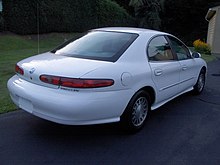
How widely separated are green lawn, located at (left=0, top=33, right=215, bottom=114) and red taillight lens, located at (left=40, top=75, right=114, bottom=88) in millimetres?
1760

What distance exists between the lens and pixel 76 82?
311 centimetres

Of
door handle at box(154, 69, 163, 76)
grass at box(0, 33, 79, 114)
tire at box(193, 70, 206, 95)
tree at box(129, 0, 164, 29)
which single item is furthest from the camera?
tree at box(129, 0, 164, 29)

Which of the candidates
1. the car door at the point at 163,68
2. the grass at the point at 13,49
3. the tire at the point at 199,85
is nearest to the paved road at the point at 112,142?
the car door at the point at 163,68

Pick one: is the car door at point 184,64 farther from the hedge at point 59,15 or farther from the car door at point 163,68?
the hedge at point 59,15

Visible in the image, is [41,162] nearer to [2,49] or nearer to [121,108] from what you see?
[121,108]

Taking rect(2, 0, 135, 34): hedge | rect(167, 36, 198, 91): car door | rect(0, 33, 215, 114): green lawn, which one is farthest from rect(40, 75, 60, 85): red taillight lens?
rect(2, 0, 135, 34): hedge

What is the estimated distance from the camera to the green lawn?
5391mm

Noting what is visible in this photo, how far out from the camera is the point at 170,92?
14.9 feet

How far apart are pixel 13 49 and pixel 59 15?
23.0 feet

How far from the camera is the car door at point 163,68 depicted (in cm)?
409

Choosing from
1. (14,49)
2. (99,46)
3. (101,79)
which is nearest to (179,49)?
(99,46)

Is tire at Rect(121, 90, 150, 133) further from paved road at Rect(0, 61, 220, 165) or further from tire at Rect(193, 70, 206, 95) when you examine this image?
tire at Rect(193, 70, 206, 95)

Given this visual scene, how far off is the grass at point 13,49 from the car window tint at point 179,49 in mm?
1909

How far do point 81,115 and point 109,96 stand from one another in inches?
16.2
